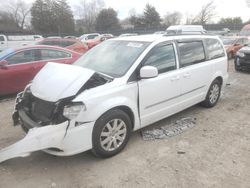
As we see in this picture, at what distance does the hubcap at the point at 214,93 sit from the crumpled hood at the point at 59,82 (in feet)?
10.5

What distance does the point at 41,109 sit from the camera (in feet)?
12.3

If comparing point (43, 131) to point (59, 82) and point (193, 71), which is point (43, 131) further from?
point (193, 71)

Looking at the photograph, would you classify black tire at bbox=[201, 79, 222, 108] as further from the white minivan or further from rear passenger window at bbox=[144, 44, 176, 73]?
rear passenger window at bbox=[144, 44, 176, 73]

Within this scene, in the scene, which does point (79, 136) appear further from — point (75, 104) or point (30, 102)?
point (30, 102)

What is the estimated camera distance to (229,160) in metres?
3.91

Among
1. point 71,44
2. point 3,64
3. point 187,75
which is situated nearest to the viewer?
point 187,75

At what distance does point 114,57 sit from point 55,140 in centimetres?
180

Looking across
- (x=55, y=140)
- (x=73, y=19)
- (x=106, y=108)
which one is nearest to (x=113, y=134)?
(x=106, y=108)

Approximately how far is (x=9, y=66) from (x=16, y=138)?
306 cm

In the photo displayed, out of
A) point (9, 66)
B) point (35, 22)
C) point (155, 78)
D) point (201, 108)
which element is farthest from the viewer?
point (35, 22)

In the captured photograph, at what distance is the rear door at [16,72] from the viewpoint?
7020 millimetres

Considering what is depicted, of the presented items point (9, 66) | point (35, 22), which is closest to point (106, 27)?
point (35, 22)

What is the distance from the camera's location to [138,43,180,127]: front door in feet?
14.2

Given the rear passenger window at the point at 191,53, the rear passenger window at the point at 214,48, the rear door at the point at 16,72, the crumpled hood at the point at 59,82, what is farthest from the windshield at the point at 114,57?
the rear door at the point at 16,72
